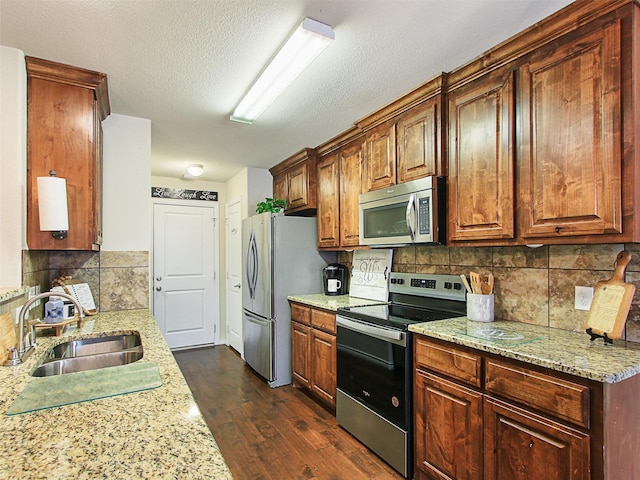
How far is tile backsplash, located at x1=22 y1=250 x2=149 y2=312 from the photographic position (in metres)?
2.58

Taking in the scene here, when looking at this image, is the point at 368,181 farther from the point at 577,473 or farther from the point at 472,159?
the point at 577,473

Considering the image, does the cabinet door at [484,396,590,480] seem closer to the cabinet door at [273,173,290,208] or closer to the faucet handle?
the faucet handle

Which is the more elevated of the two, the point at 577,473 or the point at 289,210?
the point at 289,210

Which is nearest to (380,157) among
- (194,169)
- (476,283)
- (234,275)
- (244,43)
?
(476,283)

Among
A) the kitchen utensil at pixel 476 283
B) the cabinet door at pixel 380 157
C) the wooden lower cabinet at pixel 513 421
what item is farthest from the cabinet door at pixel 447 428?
the cabinet door at pixel 380 157

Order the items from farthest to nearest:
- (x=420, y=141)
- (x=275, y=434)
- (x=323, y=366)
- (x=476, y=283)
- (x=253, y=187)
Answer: (x=253, y=187), (x=323, y=366), (x=275, y=434), (x=420, y=141), (x=476, y=283)

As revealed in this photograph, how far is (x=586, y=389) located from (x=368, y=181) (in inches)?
76.2

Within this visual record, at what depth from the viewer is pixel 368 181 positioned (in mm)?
2832

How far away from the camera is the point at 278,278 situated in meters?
3.54

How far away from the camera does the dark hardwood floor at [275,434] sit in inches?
85.4

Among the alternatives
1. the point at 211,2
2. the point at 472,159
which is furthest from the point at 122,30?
the point at 472,159

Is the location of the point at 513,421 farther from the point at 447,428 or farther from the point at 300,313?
the point at 300,313

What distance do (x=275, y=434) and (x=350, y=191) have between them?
2055 mm

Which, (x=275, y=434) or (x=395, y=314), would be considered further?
(x=275, y=434)
